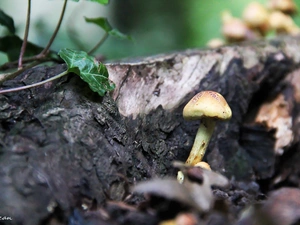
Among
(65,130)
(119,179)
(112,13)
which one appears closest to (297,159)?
(119,179)

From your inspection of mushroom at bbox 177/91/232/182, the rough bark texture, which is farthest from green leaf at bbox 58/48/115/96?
mushroom at bbox 177/91/232/182

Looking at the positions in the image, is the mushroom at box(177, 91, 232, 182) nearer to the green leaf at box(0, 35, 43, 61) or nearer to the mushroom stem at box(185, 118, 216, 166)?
the mushroom stem at box(185, 118, 216, 166)

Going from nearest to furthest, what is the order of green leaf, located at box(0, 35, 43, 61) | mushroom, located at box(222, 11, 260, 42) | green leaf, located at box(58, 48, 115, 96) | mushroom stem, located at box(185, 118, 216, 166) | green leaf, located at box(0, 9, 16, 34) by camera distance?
1. green leaf, located at box(58, 48, 115, 96)
2. mushroom stem, located at box(185, 118, 216, 166)
3. green leaf, located at box(0, 9, 16, 34)
4. green leaf, located at box(0, 35, 43, 61)
5. mushroom, located at box(222, 11, 260, 42)

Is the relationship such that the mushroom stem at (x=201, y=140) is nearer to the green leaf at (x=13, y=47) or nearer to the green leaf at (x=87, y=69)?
the green leaf at (x=87, y=69)

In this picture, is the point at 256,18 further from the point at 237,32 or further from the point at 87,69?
the point at 87,69

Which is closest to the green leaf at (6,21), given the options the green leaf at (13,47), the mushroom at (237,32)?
the green leaf at (13,47)

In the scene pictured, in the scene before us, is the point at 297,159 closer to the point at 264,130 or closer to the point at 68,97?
the point at 264,130
